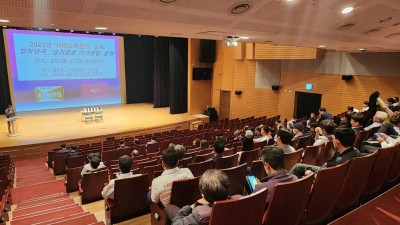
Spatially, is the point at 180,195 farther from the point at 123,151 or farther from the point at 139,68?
the point at 139,68

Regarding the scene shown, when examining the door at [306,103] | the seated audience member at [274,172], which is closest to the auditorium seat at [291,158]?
the seated audience member at [274,172]

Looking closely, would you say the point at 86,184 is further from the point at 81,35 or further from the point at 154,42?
the point at 154,42

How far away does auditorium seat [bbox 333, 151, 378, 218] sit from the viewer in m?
2.97

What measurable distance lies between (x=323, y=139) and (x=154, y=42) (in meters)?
14.3

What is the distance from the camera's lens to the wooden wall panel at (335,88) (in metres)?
11.8

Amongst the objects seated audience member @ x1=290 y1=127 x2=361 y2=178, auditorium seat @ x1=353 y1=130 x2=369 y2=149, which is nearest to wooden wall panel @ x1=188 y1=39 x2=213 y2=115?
auditorium seat @ x1=353 y1=130 x2=369 y2=149

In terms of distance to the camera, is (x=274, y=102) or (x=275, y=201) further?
(x=274, y=102)

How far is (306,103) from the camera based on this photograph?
1421 cm

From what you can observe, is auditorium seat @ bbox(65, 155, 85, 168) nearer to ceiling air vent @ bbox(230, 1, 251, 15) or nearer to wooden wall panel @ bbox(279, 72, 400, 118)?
ceiling air vent @ bbox(230, 1, 251, 15)

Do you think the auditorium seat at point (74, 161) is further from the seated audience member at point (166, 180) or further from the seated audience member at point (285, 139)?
the seated audience member at point (285, 139)

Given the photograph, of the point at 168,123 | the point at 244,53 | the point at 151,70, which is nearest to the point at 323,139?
the point at 168,123

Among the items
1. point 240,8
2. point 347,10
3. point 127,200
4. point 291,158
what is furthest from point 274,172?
point 347,10

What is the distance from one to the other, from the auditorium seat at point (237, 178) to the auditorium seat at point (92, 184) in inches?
98.1

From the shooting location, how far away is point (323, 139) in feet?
16.7
